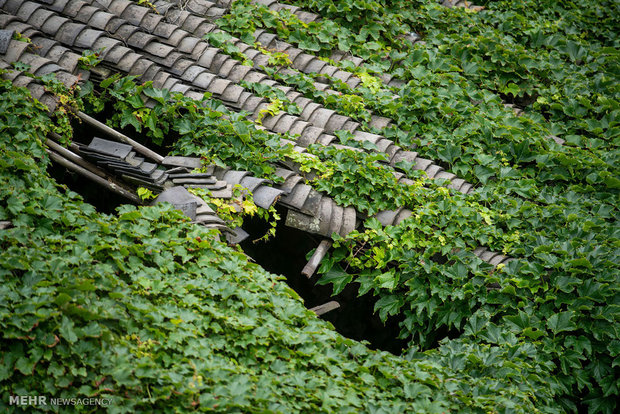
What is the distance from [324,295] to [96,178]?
2.92 metres

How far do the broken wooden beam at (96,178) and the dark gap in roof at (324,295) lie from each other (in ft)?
5.28

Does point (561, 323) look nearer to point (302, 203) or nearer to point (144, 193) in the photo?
point (302, 203)

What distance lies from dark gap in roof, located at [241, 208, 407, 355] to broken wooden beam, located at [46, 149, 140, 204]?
1.61 metres

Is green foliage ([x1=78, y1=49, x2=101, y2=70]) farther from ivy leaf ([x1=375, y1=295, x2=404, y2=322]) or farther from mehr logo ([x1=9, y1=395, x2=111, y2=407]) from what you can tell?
ivy leaf ([x1=375, y1=295, x2=404, y2=322])

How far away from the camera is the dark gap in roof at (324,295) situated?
636 centimetres

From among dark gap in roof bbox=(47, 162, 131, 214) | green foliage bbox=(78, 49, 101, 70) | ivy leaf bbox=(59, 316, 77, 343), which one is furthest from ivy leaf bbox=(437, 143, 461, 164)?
ivy leaf bbox=(59, 316, 77, 343)

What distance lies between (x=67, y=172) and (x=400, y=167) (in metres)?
3.55

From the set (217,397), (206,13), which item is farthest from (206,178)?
(206,13)

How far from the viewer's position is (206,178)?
212 inches

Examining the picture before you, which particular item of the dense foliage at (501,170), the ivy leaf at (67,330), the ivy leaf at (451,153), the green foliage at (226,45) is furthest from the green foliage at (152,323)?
the ivy leaf at (451,153)

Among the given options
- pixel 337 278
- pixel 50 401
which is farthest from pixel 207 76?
pixel 50 401

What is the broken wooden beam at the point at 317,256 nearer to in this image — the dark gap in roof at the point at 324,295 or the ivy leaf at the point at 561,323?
the dark gap in roof at the point at 324,295

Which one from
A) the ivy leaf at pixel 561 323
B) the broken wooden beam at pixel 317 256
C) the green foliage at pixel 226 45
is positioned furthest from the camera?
the green foliage at pixel 226 45

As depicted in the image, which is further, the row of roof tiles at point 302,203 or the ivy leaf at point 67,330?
the row of roof tiles at point 302,203
